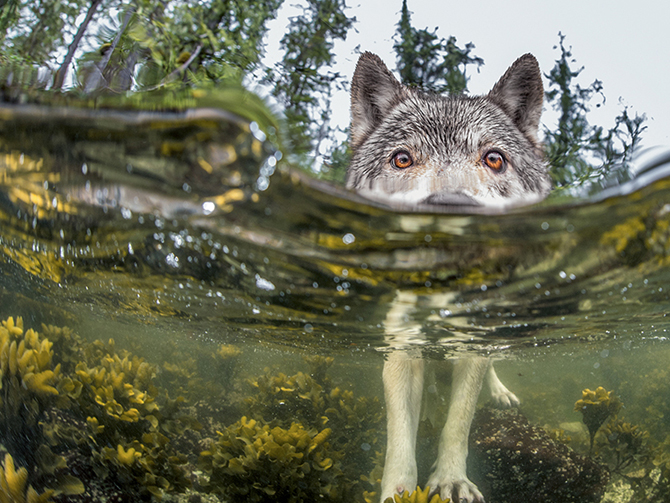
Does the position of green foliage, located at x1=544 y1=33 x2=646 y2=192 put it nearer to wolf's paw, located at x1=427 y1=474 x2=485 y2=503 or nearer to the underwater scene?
the underwater scene

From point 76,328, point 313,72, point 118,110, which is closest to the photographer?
point 118,110

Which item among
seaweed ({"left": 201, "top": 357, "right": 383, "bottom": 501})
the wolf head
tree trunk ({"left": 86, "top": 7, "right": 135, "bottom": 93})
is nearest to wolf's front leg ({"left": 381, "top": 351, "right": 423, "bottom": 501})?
seaweed ({"left": 201, "top": 357, "right": 383, "bottom": 501})

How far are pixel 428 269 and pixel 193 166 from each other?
171cm

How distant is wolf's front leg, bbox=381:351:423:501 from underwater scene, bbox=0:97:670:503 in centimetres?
15

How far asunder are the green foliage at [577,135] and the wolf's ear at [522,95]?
0.89 meters

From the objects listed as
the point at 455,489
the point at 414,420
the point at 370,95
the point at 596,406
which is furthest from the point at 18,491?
the point at 596,406

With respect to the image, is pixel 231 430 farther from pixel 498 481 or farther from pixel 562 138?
pixel 562 138

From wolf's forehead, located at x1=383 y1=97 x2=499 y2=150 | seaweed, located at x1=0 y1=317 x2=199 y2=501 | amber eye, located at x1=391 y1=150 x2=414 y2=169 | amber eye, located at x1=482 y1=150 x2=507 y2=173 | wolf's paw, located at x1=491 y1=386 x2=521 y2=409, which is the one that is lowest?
seaweed, located at x1=0 y1=317 x2=199 y2=501

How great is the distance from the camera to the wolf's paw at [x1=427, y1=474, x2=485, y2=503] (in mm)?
3268

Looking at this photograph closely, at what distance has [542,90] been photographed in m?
3.76

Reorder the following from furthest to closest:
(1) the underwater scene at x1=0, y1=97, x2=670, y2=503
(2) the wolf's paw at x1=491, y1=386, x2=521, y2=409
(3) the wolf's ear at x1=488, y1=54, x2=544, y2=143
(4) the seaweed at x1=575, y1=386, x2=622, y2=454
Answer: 1. (2) the wolf's paw at x1=491, y1=386, x2=521, y2=409
2. (4) the seaweed at x1=575, y1=386, x2=622, y2=454
3. (3) the wolf's ear at x1=488, y1=54, x2=544, y2=143
4. (1) the underwater scene at x1=0, y1=97, x2=670, y2=503

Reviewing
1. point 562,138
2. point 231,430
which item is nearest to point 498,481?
point 231,430

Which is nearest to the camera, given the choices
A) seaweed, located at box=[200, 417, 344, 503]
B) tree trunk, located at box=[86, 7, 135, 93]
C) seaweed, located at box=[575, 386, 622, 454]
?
seaweed, located at box=[200, 417, 344, 503]

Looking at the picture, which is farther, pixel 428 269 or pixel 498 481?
pixel 498 481
